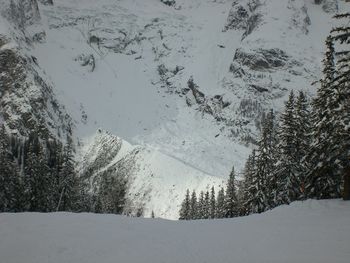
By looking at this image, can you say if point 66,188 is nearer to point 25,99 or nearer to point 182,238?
point 182,238

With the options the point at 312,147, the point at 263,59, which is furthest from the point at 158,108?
the point at 312,147

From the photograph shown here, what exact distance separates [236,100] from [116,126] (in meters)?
45.6

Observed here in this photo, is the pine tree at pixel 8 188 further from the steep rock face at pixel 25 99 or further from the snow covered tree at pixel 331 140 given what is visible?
the steep rock face at pixel 25 99

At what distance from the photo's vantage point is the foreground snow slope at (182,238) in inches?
594

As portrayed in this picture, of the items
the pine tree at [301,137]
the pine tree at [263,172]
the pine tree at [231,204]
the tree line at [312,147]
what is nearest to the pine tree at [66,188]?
the pine tree at [231,204]

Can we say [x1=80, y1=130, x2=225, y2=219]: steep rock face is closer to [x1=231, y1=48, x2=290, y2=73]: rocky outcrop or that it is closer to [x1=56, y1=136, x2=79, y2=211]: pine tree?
[x1=56, y1=136, x2=79, y2=211]: pine tree

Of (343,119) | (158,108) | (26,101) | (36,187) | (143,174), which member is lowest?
(143,174)

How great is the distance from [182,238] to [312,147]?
13.2m

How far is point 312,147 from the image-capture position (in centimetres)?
2858

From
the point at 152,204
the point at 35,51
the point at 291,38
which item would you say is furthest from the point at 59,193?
the point at 291,38

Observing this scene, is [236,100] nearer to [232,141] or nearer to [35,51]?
[232,141]

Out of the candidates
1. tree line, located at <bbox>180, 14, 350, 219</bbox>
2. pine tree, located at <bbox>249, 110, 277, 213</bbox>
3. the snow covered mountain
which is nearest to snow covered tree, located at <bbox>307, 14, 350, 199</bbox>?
tree line, located at <bbox>180, 14, 350, 219</bbox>

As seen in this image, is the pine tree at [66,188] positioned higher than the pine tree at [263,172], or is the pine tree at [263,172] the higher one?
the pine tree at [263,172]

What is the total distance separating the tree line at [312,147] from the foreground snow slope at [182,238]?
3.34 m
